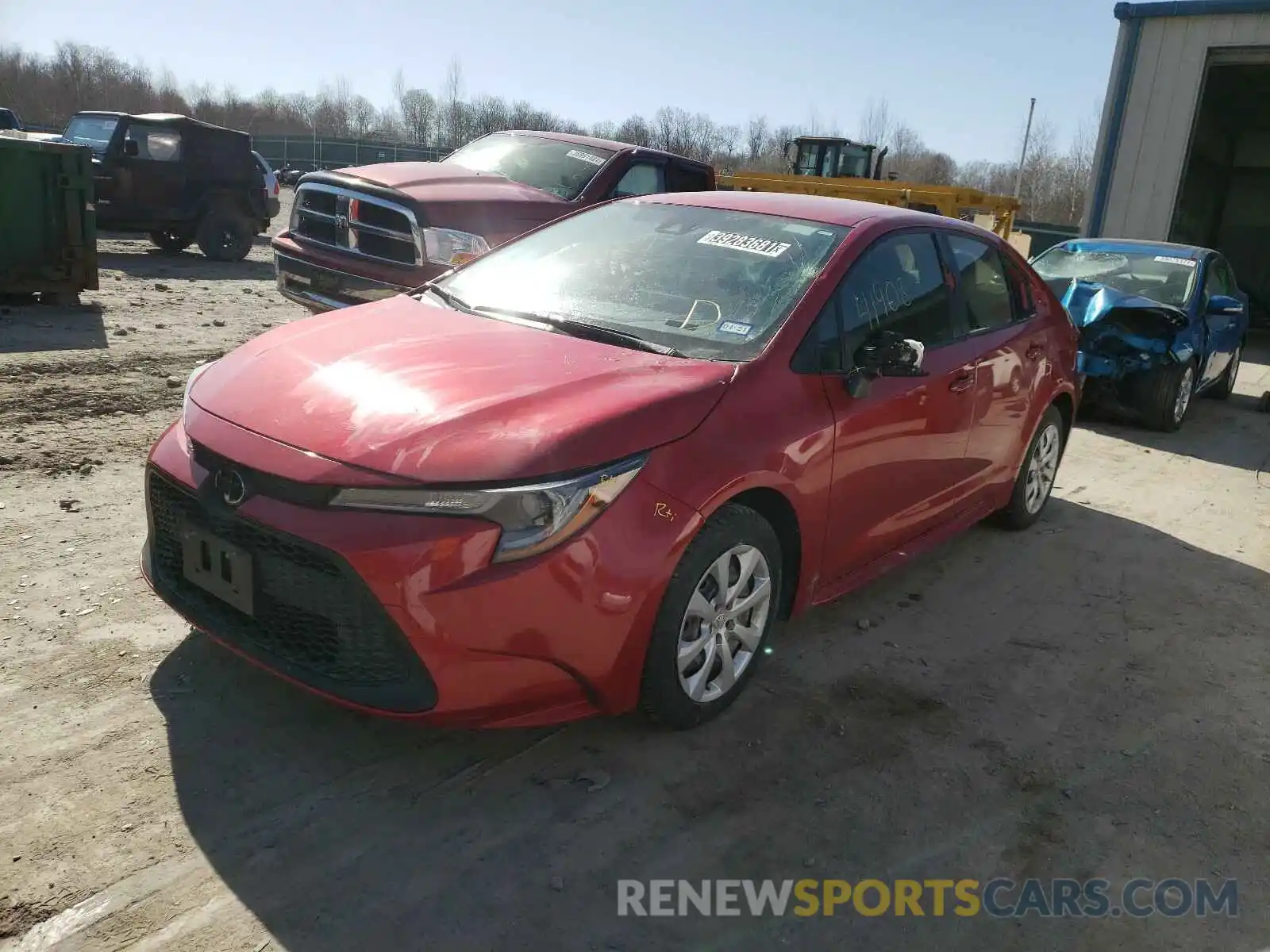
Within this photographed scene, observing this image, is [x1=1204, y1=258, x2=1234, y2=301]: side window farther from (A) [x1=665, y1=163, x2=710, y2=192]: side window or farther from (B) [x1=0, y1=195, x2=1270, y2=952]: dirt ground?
(B) [x1=0, y1=195, x2=1270, y2=952]: dirt ground

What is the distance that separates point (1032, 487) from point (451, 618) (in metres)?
4.07

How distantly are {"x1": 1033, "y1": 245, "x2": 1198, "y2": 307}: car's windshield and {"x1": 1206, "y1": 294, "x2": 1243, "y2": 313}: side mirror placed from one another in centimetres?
22

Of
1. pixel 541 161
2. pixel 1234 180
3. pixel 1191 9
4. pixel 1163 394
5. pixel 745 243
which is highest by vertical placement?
pixel 1191 9

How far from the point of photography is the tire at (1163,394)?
849cm

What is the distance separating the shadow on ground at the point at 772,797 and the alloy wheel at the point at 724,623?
0.18 metres

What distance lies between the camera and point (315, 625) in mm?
2672

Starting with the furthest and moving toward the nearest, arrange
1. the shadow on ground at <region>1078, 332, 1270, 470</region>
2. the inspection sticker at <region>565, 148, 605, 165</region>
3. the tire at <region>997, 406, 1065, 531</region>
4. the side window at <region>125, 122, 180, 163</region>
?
the side window at <region>125, 122, 180, 163</region>, the inspection sticker at <region>565, 148, 605, 165</region>, the shadow on ground at <region>1078, 332, 1270, 470</region>, the tire at <region>997, 406, 1065, 531</region>

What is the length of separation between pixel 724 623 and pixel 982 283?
2.50 metres

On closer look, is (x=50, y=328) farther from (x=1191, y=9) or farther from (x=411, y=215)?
(x=1191, y=9)

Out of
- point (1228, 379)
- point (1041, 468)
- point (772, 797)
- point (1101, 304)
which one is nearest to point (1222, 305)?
point (1101, 304)

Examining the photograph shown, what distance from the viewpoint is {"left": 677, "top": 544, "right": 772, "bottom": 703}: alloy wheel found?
3064 millimetres

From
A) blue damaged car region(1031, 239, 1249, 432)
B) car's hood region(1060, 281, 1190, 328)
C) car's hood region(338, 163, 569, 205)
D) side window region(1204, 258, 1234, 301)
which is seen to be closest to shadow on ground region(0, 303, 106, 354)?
car's hood region(338, 163, 569, 205)

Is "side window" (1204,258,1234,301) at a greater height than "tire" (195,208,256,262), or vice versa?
"side window" (1204,258,1234,301)

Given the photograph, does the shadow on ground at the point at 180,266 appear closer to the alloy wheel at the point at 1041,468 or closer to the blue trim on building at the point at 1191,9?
the alloy wheel at the point at 1041,468
